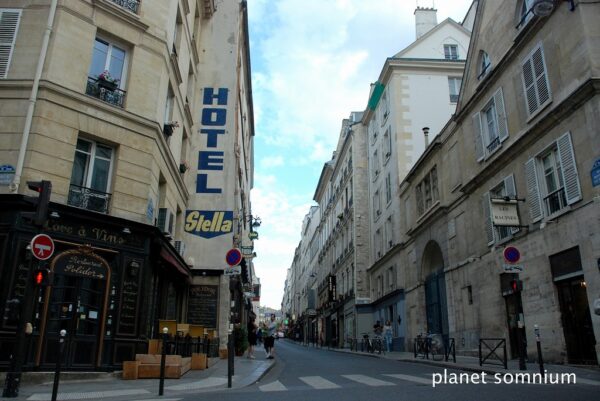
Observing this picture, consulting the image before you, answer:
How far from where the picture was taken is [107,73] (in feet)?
41.3

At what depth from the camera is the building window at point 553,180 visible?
40.6ft

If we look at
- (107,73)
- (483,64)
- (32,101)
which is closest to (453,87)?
(483,64)

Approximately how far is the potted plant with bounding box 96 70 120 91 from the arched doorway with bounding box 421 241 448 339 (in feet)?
51.1

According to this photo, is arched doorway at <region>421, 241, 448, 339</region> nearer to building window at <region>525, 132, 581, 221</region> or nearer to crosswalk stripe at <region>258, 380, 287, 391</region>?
building window at <region>525, 132, 581, 221</region>

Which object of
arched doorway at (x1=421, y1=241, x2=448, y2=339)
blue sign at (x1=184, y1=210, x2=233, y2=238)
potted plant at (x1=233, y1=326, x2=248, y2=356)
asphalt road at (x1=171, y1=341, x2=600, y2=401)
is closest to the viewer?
asphalt road at (x1=171, y1=341, x2=600, y2=401)

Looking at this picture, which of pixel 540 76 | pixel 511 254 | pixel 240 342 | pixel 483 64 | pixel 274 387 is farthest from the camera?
pixel 240 342

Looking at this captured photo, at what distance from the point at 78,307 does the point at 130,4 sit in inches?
331

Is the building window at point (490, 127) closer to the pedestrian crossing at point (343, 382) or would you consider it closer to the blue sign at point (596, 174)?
the blue sign at point (596, 174)

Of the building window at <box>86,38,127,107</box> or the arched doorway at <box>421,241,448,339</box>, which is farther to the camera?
the arched doorway at <box>421,241,448,339</box>

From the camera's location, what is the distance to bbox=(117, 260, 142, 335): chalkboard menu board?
453 inches

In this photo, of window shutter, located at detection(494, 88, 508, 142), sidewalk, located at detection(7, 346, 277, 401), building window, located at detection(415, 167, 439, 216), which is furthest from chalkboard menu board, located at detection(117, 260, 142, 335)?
building window, located at detection(415, 167, 439, 216)

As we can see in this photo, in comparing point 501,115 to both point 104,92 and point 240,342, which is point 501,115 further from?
point 240,342

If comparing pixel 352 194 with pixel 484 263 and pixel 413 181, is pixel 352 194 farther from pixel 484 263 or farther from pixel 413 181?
pixel 484 263

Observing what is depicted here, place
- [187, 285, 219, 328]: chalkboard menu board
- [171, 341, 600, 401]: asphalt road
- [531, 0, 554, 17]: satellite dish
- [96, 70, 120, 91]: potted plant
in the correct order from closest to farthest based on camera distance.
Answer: [171, 341, 600, 401]: asphalt road → [531, 0, 554, 17]: satellite dish → [96, 70, 120, 91]: potted plant → [187, 285, 219, 328]: chalkboard menu board
